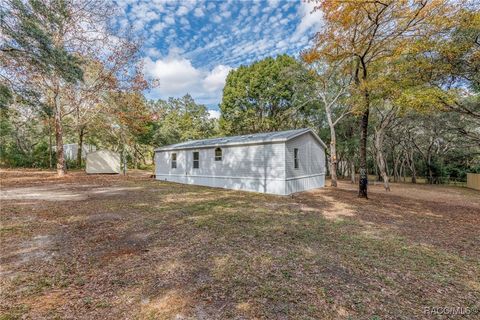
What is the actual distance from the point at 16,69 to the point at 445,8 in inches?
805

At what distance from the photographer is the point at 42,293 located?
2.90m

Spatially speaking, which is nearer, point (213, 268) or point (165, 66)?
point (213, 268)

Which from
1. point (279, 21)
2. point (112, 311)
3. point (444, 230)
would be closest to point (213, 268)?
point (112, 311)

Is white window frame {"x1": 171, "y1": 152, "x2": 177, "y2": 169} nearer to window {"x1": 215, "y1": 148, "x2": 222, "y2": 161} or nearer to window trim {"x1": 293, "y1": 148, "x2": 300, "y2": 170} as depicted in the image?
window {"x1": 215, "y1": 148, "x2": 222, "y2": 161}

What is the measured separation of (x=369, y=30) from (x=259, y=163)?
24.3 feet

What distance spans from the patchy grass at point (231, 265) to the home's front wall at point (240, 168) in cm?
406

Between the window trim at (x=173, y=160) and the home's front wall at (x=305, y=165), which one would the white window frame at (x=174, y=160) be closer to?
the window trim at (x=173, y=160)

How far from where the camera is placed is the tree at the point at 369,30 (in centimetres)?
824

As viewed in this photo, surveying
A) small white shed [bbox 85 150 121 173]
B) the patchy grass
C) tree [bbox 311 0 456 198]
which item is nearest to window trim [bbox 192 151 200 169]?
the patchy grass

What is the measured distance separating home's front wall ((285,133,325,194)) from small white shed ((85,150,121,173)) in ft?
56.2

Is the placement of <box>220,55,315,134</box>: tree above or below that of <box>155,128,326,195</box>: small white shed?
above

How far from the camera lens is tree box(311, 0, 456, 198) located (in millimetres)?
8242

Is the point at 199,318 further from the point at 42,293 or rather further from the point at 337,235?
the point at 337,235

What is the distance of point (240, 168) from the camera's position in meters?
12.4
